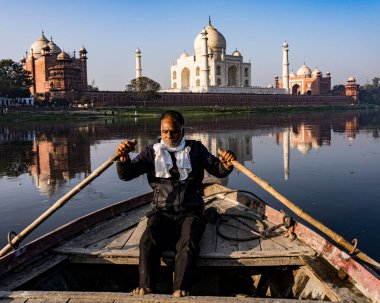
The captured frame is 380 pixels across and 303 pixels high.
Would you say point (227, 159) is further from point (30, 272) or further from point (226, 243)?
point (30, 272)

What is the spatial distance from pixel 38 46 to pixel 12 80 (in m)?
17.9

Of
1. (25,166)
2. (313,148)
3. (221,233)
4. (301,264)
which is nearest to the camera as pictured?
(301,264)

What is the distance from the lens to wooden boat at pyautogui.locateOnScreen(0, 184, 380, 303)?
286cm

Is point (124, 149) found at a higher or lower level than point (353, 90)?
lower

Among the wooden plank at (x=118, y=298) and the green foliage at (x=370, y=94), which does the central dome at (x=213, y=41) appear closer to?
the green foliage at (x=370, y=94)

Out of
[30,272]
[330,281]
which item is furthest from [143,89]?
[330,281]

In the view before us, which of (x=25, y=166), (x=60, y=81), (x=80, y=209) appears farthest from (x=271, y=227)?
(x=60, y=81)

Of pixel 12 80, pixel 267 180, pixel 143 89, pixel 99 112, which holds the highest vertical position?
pixel 12 80

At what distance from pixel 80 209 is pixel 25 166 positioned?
18.9ft

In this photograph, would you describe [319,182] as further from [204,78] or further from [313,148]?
[204,78]

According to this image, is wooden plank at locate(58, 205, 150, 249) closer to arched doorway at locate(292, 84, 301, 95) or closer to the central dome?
the central dome

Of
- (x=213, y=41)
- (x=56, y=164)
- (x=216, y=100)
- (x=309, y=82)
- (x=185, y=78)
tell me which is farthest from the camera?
(x=309, y=82)

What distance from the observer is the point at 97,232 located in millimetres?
4227

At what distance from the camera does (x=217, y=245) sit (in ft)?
12.2
